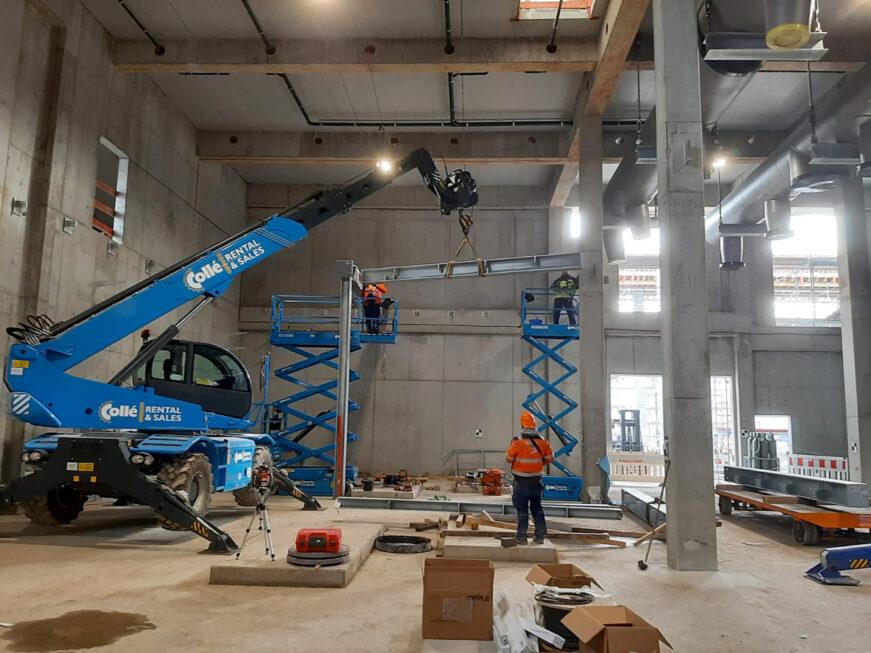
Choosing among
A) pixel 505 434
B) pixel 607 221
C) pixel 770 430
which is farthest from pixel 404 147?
pixel 770 430

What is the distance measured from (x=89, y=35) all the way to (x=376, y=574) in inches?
474

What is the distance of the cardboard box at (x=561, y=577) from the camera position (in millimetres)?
5078

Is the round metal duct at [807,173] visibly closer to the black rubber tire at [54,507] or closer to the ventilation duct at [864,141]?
the ventilation duct at [864,141]

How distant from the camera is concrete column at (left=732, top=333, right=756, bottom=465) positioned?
66.9 ft

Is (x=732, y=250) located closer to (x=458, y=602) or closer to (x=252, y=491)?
(x=252, y=491)

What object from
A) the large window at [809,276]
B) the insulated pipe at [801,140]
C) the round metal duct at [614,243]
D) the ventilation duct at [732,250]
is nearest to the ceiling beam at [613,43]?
the insulated pipe at [801,140]

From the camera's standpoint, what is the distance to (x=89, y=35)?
12461 millimetres

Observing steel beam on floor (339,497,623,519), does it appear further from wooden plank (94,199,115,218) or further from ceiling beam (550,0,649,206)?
ceiling beam (550,0,649,206)

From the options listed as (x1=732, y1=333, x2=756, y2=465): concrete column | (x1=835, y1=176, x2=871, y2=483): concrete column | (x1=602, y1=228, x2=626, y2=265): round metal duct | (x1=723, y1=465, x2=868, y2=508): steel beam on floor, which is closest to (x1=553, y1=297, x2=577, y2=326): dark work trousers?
(x1=602, y1=228, x2=626, y2=265): round metal duct

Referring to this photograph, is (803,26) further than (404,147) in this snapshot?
No

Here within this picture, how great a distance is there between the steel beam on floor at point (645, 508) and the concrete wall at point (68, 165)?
10914mm

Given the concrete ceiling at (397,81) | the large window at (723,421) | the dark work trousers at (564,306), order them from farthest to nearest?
the large window at (723,421)
the dark work trousers at (564,306)
the concrete ceiling at (397,81)

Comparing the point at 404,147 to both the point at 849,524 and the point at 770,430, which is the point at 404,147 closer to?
the point at 849,524

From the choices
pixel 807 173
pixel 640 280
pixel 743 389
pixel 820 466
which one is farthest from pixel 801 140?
pixel 743 389
